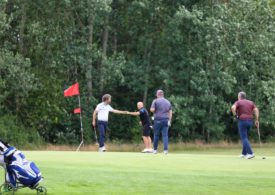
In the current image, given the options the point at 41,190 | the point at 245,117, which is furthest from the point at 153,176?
the point at 245,117

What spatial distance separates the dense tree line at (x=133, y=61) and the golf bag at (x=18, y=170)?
25.7 m

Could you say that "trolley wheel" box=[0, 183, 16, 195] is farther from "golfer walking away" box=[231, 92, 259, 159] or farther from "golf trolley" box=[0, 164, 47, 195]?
"golfer walking away" box=[231, 92, 259, 159]

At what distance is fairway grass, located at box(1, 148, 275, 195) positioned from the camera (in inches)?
534

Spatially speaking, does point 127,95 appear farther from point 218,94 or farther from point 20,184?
point 20,184

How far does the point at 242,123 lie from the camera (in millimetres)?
23016

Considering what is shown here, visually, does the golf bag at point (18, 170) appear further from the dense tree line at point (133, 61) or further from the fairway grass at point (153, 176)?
the dense tree line at point (133, 61)

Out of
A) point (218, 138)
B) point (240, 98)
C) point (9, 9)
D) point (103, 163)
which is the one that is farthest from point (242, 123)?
point (218, 138)

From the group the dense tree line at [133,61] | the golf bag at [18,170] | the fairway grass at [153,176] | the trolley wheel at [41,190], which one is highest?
the dense tree line at [133,61]

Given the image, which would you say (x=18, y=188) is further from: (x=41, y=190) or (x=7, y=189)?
(x=41, y=190)

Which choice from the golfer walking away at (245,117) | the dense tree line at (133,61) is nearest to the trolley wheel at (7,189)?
the golfer walking away at (245,117)

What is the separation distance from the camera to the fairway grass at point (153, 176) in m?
13.6

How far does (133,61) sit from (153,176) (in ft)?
95.6

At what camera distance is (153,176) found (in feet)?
51.2

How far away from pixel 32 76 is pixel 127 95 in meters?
9.68
